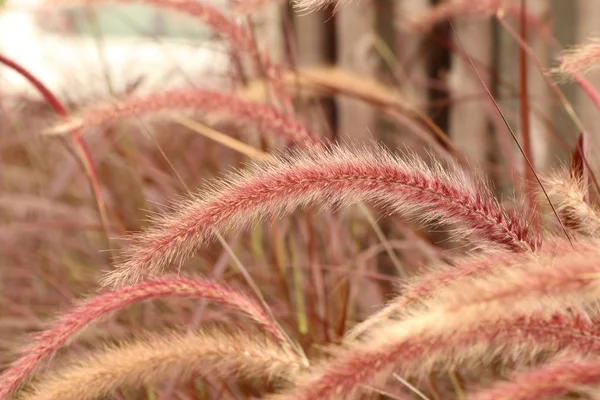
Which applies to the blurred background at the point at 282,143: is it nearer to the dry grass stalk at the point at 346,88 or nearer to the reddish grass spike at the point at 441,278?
the dry grass stalk at the point at 346,88

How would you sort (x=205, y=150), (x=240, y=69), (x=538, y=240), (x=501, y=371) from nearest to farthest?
1. (x=538, y=240)
2. (x=501, y=371)
3. (x=240, y=69)
4. (x=205, y=150)

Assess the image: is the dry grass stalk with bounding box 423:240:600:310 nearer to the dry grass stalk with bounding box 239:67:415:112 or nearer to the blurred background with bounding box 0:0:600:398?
the blurred background with bounding box 0:0:600:398

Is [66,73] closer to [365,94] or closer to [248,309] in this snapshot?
[365,94]

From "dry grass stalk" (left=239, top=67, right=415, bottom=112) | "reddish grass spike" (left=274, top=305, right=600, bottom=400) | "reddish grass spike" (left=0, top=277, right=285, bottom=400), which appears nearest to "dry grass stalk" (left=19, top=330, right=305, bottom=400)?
"reddish grass spike" (left=0, top=277, right=285, bottom=400)

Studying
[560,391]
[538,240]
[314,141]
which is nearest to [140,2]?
Answer: [314,141]

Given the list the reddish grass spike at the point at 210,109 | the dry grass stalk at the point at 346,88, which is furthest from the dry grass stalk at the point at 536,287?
the dry grass stalk at the point at 346,88

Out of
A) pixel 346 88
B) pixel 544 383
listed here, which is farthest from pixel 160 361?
pixel 346 88
